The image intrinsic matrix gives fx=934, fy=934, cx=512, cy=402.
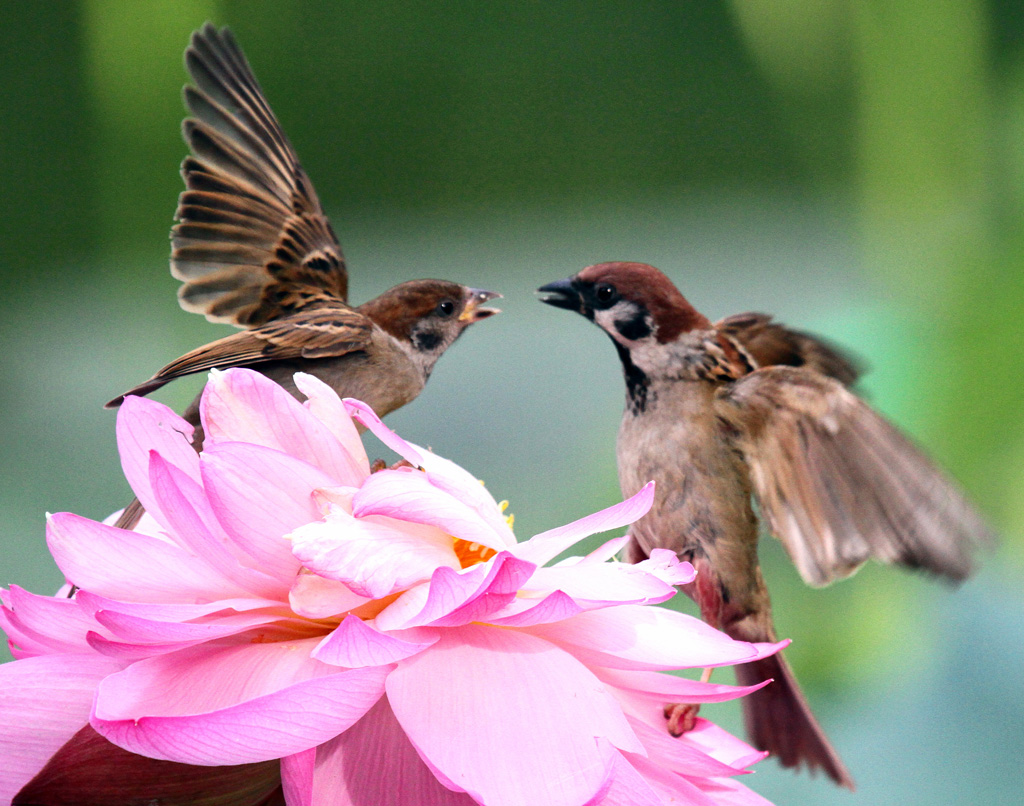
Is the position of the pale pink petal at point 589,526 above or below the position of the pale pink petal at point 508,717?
above

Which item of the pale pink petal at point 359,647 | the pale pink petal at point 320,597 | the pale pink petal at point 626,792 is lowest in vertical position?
the pale pink petal at point 626,792

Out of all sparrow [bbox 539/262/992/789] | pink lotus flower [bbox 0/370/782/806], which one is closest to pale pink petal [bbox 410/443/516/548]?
pink lotus flower [bbox 0/370/782/806]

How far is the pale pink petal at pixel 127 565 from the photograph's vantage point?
148 mm

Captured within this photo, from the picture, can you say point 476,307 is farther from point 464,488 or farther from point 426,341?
point 464,488

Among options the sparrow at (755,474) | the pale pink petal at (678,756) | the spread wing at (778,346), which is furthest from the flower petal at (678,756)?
the spread wing at (778,346)

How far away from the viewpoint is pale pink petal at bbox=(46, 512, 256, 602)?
0.49 ft

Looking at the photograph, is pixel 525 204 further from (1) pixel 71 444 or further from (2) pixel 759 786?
(2) pixel 759 786

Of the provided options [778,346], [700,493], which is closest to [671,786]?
[700,493]

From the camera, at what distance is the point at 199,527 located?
14 centimetres

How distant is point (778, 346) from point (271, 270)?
0.24m

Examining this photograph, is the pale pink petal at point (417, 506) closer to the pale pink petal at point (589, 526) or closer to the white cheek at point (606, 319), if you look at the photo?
the pale pink petal at point (589, 526)

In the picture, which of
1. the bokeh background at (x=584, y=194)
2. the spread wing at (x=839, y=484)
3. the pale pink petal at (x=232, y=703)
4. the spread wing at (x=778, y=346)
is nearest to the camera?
the pale pink petal at (x=232, y=703)

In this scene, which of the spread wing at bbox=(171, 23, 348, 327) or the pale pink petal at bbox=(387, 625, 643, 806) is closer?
the pale pink petal at bbox=(387, 625, 643, 806)

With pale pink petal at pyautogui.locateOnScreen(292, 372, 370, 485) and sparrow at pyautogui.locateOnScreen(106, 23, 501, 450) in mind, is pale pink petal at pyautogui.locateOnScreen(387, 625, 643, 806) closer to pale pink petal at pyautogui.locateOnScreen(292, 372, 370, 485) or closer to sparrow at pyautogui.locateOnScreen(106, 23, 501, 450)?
pale pink petal at pyautogui.locateOnScreen(292, 372, 370, 485)
